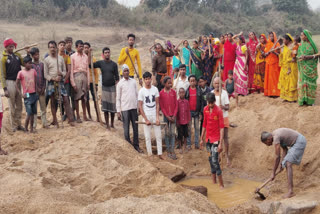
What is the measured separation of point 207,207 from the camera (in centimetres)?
433

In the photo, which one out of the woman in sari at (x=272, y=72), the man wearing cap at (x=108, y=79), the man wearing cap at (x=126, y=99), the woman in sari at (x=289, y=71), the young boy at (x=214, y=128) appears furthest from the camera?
the woman in sari at (x=272, y=72)

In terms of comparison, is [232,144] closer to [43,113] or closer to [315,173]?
[315,173]

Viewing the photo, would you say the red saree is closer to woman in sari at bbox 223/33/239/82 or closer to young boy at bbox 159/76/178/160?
woman in sari at bbox 223/33/239/82

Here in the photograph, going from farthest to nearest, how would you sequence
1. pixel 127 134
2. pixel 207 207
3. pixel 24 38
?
pixel 24 38 → pixel 127 134 → pixel 207 207

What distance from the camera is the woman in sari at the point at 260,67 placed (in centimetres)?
950

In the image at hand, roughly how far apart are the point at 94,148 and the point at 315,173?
374cm

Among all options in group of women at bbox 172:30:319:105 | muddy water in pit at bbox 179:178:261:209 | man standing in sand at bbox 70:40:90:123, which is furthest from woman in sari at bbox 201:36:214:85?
muddy water in pit at bbox 179:178:261:209

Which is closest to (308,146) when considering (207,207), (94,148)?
(207,207)

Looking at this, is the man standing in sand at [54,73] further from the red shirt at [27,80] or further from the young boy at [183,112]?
the young boy at [183,112]

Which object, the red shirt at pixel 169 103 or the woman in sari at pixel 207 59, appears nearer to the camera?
the red shirt at pixel 169 103

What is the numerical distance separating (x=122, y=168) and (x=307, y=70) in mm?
4819

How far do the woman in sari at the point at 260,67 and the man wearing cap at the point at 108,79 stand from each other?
4.01 meters

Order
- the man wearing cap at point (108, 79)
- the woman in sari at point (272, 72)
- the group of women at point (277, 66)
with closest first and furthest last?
the man wearing cap at point (108, 79)
the group of women at point (277, 66)
the woman in sari at point (272, 72)

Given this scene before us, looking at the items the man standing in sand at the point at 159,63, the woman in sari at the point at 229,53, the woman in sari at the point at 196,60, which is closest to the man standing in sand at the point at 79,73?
the man standing in sand at the point at 159,63
